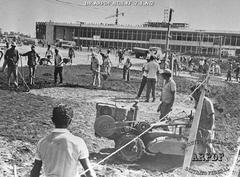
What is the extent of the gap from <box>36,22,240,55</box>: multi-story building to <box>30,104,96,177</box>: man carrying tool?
2340 inches

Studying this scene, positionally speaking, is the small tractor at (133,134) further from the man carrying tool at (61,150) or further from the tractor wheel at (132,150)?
the man carrying tool at (61,150)

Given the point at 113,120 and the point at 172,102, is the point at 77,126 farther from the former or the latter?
the point at 172,102

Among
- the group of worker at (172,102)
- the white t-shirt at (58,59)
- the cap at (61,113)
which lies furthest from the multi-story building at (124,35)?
the cap at (61,113)

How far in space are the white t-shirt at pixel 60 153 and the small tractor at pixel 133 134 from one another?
320 centimetres

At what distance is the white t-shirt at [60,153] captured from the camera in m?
2.64

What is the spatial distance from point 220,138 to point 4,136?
16.5 ft

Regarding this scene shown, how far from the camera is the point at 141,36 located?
241 ft

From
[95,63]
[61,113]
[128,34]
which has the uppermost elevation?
[128,34]

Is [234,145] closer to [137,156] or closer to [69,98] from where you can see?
[137,156]

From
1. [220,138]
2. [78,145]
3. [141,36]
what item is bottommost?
[220,138]

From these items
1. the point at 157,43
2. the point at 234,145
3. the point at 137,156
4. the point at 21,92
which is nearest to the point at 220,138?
the point at 234,145

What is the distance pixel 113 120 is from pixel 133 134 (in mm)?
430

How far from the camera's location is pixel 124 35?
75625 millimetres

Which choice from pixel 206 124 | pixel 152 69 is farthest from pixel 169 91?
pixel 152 69
